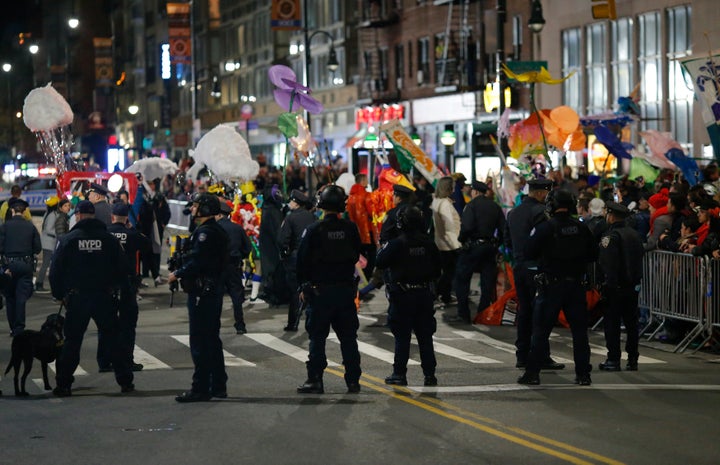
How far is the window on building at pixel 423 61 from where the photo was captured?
53031 millimetres

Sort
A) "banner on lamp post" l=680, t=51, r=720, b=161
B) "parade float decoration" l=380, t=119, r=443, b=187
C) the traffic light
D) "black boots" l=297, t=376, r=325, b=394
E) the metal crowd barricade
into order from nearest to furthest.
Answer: "black boots" l=297, t=376, r=325, b=394
the metal crowd barricade
"banner on lamp post" l=680, t=51, r=720, b=161
"parade float decoration" l=380, t=119, r=443, b=187
the traffic light

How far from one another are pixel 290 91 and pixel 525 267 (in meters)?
10.1

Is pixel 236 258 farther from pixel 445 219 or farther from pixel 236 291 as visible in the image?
pixel 445 219

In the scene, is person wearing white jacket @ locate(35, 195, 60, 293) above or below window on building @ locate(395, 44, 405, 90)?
below

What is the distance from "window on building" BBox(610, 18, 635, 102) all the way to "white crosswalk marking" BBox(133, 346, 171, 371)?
2234 cm

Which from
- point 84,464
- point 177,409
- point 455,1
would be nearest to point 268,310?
point 177,409

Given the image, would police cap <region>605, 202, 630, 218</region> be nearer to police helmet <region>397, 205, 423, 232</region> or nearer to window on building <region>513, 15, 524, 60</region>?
police helmet <region>397, 205, 423, 232</region>

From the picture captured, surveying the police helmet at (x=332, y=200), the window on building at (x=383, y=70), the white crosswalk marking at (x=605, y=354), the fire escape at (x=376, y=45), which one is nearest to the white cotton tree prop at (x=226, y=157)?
the white crosswalk marking at (x=605, y=354)

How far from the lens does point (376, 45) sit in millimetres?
58594

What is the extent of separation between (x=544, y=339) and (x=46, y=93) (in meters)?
15.5

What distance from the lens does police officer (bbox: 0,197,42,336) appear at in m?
18.9

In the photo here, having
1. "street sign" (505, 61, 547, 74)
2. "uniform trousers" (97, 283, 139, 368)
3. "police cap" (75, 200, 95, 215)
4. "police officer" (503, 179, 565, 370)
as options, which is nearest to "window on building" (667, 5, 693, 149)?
"street sign" (505, 61, 547, 74)

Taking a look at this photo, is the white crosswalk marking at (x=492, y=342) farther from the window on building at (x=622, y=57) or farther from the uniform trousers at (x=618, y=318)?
the window on building at (x=622, y=57)

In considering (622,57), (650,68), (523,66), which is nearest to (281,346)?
(523,66)
